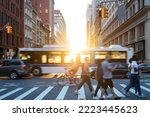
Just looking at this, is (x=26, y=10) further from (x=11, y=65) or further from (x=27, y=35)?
(x=11, y=65)

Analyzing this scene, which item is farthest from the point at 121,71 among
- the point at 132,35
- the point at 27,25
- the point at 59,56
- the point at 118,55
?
the point at 27,25

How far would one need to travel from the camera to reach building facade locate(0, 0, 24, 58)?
58.9 metres

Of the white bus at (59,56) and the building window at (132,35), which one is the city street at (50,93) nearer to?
the white bus at (59,56)

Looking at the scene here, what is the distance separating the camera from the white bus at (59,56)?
102ft

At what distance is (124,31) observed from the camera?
62.6 meters

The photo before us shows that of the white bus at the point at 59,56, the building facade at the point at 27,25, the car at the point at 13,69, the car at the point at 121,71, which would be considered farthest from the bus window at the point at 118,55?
the building facade at the point at 27,25

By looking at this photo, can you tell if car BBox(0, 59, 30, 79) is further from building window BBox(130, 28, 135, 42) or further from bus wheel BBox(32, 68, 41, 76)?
building window BBox(130, 28, 135, 42)

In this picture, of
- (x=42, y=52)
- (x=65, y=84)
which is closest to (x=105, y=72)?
(x=65, y=84)

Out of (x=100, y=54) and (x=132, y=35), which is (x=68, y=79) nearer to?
(x=100, y=54)

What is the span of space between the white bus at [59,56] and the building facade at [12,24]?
18366 millimetres

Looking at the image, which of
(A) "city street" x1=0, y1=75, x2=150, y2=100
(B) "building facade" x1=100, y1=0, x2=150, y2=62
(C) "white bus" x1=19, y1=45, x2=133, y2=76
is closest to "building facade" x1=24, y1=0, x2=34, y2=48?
(B) "building facade" x1=100, y1=0, x2=150, y2=62

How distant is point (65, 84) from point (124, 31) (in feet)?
144

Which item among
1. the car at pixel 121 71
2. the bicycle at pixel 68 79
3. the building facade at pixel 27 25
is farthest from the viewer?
the building facade at pixel 27 25

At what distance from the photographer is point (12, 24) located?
6800cm
